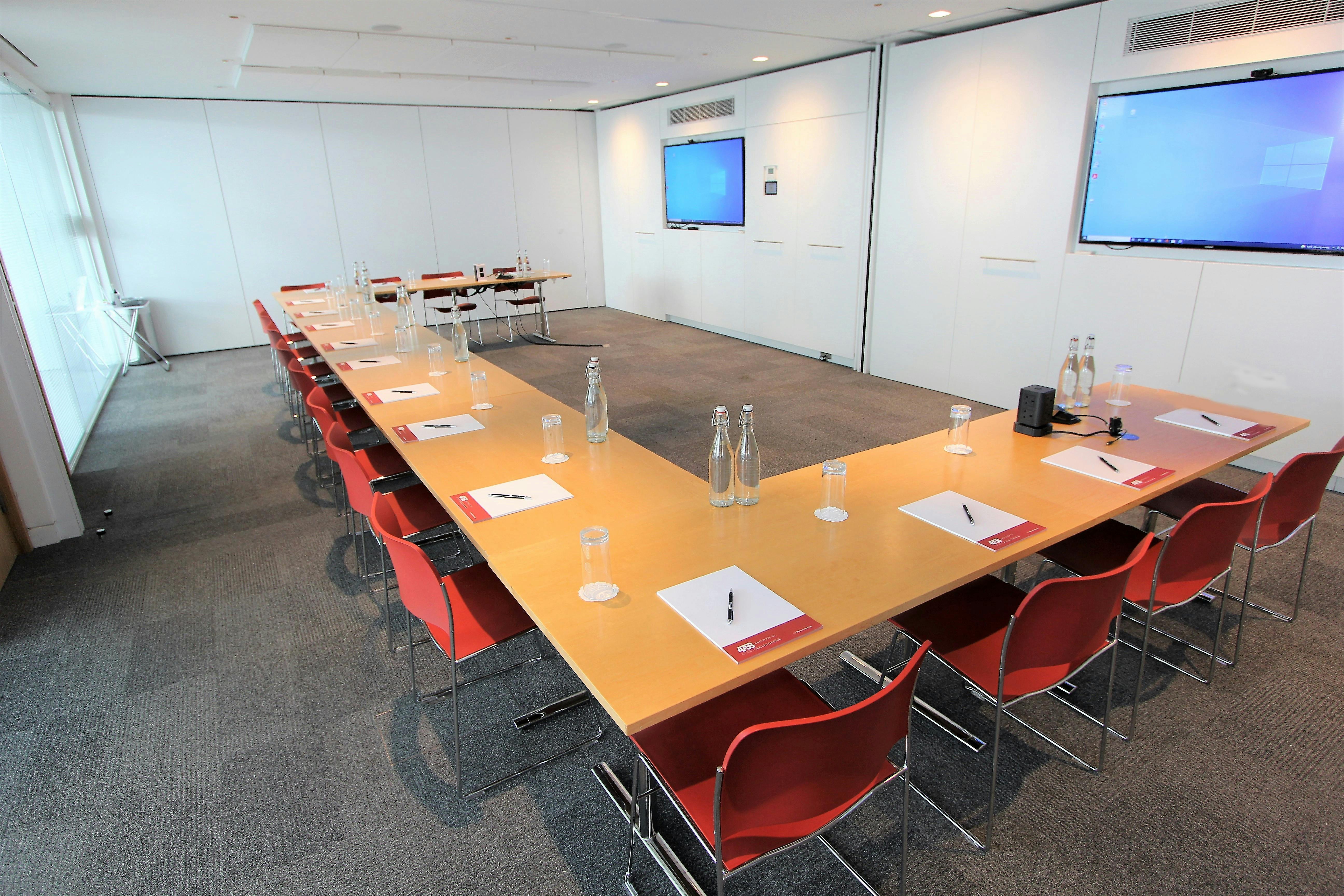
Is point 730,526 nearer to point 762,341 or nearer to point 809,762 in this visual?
point 809,762

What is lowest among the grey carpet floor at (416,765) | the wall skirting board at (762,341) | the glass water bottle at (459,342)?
the grey carpet floor at (416,765)

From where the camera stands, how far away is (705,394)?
632 centimetres

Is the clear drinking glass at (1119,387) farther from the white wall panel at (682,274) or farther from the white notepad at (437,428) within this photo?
the white wall panel at (682,274)

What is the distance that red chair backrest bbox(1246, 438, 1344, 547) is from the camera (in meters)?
2.48

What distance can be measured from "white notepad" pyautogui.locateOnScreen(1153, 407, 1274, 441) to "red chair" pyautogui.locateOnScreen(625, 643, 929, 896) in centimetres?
213

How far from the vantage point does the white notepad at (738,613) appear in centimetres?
154

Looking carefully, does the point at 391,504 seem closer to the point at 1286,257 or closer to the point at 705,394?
the point at 705,394

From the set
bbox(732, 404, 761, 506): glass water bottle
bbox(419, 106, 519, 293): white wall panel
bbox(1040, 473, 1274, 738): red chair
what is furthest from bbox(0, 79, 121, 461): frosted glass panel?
bbox(1040, 473, 1274, 738): red chair

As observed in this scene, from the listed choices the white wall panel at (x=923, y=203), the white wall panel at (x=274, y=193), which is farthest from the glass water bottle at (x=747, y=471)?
the white wall panel at (x=274, y=193)

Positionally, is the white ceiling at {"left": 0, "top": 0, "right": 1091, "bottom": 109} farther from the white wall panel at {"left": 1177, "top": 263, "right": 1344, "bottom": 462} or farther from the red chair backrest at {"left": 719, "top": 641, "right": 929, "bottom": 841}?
the red chair backrest at {"left": 719, "top": 641, "right": 929, "bottom": 841}

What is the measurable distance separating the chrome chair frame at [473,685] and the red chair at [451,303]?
5.47 m

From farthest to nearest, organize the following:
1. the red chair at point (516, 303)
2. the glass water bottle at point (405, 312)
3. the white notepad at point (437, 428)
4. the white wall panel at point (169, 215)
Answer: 1. the red chair at point (516, 303)
2. the white wall panel at point (169, 215)
3. the glass water bottle at point (405, 312)
4. the white notepad at point (437, 428)

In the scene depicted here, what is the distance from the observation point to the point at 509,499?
7.58 ft

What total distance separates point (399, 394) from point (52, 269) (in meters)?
4.39
